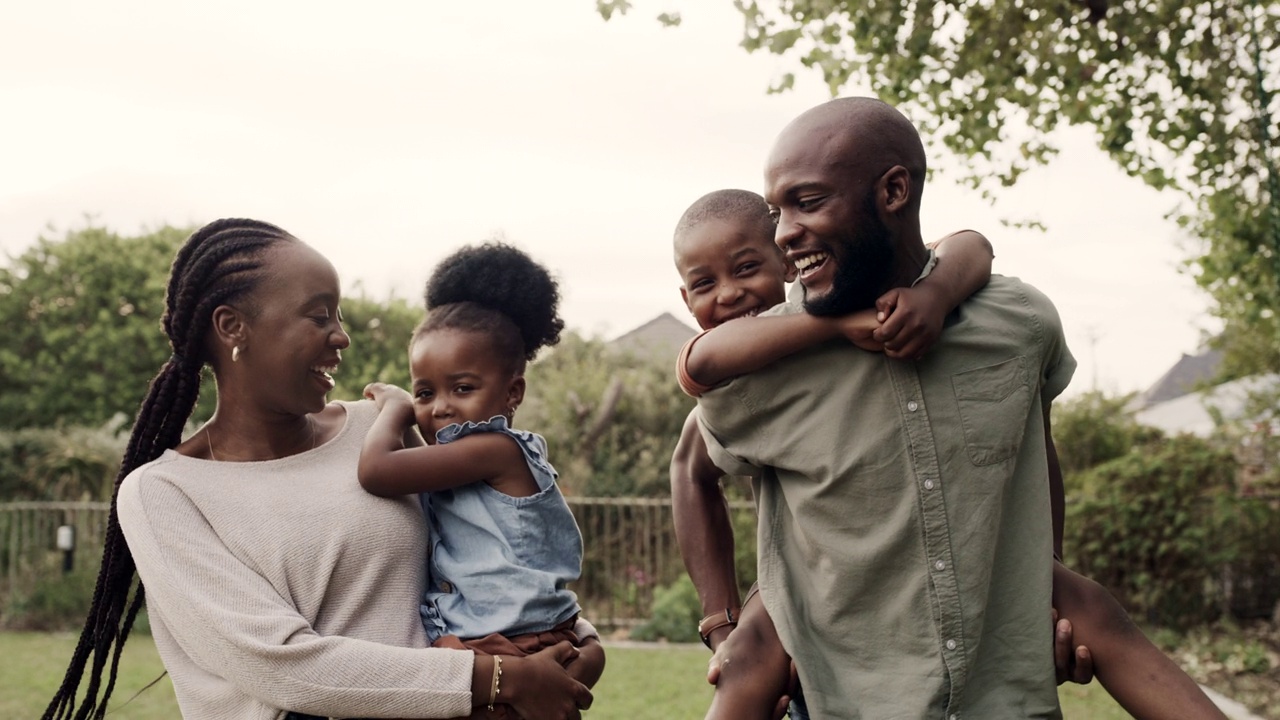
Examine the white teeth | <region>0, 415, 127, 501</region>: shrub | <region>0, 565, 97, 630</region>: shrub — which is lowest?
<region>0, 565, 97, 630</region>: shrub

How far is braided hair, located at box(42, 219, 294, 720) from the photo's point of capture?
8.51 ft

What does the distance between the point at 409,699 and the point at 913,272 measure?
128 cm

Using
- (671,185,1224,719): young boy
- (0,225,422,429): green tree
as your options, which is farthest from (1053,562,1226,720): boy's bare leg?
(0,225,422,429): green tree

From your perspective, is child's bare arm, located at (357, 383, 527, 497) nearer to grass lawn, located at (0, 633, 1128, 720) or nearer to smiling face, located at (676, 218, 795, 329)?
smiling face, located at (676, 218, 795, 329)

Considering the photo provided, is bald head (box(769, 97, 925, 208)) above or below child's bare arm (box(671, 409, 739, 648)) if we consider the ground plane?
above

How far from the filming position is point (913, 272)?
2227 mm

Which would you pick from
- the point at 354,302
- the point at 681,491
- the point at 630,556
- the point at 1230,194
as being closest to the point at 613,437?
the point at 630,556

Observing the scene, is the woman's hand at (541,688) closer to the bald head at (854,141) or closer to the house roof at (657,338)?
the bald head at (854,141)

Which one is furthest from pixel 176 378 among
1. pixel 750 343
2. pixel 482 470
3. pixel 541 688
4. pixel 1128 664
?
pixel 1128 664

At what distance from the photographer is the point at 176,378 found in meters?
2.73

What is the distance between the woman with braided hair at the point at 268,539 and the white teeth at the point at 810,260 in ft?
3.26

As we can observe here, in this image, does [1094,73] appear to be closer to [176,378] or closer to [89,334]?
[176,378]

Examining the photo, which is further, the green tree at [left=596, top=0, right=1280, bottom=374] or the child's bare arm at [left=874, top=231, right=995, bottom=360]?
the green tree at [left=596, top=0, right=1280, bottom=374]

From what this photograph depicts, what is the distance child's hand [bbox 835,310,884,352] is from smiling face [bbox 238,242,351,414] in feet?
3.66
